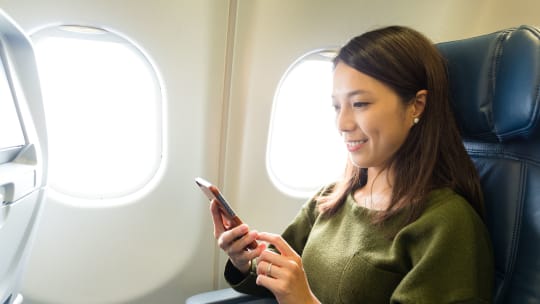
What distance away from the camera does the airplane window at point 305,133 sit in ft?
5.99

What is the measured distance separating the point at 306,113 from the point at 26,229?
4.68ft

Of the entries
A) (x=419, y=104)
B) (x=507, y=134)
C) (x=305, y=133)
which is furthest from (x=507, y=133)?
(x=305, y=133)

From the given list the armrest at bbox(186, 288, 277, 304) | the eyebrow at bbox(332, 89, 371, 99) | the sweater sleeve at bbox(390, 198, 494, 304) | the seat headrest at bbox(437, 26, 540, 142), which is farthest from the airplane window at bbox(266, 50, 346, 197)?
the sweater sleeve at bbox(390, 198, 494, 304)

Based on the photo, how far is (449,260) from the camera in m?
0.87

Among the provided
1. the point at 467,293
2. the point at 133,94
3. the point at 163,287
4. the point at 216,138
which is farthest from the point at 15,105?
the point at 467,293

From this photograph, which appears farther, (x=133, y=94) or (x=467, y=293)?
(x=133, y=94)

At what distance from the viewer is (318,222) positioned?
133 centimetres

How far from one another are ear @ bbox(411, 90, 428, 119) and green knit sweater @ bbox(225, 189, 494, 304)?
25 centimetres

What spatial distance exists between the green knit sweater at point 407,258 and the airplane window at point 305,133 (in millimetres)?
674

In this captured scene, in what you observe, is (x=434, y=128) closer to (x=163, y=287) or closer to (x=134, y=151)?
(x=134, y=151)

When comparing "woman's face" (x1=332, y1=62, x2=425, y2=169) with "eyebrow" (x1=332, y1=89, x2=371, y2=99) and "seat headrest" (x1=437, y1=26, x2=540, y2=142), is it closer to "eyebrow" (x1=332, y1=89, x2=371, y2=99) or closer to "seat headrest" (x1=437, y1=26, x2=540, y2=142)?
"eyebrow" (x1=332, y1=89, x2=371, y2=99)

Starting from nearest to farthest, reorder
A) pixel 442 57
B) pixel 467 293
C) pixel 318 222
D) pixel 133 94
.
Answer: pixel 467 293 < pixel 442 57 < pixel 318 222 < pixel 133 94

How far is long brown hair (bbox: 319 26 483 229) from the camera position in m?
1.03

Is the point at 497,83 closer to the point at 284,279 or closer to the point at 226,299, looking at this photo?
the point at 284,279
